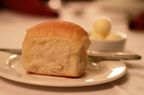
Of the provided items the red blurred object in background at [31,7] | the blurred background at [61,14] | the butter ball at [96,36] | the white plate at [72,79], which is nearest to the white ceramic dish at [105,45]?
the butter ball at [96,36]

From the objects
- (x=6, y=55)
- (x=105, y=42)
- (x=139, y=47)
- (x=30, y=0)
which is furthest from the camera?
(x=30, y=0)

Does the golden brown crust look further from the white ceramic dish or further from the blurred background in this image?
the blurred background

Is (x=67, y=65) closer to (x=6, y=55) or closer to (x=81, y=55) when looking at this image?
(x=81, y=55)

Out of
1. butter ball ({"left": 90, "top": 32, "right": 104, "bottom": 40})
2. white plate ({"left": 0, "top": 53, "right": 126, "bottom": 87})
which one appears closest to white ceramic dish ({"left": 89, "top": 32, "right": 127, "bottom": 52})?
butter ball ({"left": 90, "top": 32, "right": 104, "bottom": 40})

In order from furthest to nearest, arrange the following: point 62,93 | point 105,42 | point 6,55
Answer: point 105,42 < point 6,55 < point 62,93

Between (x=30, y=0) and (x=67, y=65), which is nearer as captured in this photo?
(x=67, y=65)

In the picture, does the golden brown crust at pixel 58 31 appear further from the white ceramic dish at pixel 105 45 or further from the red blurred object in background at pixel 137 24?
the red blurred object in background at pixel 137 24

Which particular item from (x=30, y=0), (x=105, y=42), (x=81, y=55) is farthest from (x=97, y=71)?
(x=30, y=0)
